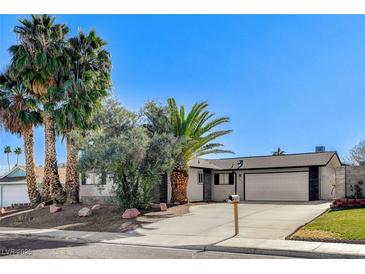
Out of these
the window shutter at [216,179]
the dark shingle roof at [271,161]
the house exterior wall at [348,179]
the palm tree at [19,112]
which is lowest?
the window shutter at [216,179]

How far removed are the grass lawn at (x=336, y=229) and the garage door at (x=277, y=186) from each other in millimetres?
12647

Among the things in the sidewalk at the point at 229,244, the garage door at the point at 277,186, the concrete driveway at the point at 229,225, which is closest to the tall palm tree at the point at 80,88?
the concrete driveway at the point at 229,225

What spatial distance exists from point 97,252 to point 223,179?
2134cm

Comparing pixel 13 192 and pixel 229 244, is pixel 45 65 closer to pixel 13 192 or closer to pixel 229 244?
pixel 13 192

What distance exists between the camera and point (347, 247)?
1075 cm

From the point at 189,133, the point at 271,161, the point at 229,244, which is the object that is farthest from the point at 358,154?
the point at 229,244

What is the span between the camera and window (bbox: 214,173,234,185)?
31356mm

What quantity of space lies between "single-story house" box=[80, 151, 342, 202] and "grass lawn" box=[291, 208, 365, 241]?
479 inches

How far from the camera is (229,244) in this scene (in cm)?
1157

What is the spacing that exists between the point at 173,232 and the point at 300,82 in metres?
8.29

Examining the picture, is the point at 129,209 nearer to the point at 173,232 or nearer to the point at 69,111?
the point at 173,232

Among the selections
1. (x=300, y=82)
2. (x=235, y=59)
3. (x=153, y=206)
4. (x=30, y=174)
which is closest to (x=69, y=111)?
(x=30, y=174)

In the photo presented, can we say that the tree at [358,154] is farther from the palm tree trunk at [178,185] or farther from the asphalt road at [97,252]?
the asphalt road at [97,252]

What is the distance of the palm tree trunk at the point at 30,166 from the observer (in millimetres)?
25188
